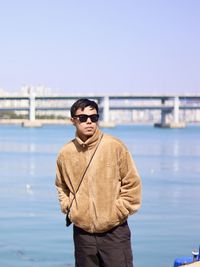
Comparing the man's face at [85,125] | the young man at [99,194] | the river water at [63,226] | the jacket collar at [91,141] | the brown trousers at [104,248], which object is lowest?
the river water at [63,226]

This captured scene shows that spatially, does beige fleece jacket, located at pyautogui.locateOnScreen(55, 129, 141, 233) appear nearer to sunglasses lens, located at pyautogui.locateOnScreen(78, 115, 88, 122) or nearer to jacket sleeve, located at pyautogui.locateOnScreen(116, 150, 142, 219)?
jacket sleeve, located at pyautogui.locateOnScreen(116, 150, 142, 219)

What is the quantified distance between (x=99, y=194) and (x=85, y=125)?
444 millimetres

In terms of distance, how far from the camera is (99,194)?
15.6ft

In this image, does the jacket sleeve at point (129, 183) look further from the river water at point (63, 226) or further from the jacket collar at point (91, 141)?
the river water at point (63, 226)

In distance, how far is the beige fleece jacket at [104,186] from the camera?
15.5 ft

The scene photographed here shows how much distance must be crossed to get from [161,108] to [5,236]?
124 metres

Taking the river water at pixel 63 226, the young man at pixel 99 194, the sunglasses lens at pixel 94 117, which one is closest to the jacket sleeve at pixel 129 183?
the young man at pixel 99 194

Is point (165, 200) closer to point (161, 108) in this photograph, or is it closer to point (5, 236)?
point (5, 236)

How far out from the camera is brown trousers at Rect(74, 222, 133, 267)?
477 cm

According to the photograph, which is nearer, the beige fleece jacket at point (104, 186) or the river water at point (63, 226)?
the beige fleece jacket at point (104, 186)

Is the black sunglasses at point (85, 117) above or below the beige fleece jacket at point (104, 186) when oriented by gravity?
above

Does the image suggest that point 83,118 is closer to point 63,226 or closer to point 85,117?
point 85,117

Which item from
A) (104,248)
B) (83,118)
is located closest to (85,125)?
(83,118)

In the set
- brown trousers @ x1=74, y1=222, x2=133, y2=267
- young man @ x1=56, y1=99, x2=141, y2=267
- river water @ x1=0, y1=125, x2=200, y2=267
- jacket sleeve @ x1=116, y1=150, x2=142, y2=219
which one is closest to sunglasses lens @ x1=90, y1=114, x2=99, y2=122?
young man @ x1=56, y1=99, x2=141, y2=267
